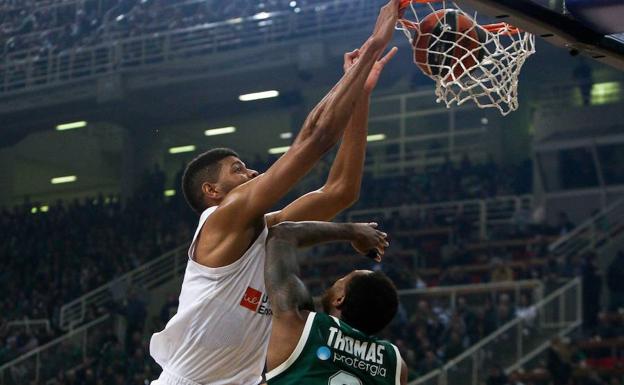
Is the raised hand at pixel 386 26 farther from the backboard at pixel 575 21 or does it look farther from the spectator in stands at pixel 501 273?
the spectator in stands at pixel 501 273

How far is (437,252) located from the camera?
17.2 m

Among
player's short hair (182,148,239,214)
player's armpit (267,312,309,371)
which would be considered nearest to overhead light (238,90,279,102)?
player's short hair (182,148,239,214)

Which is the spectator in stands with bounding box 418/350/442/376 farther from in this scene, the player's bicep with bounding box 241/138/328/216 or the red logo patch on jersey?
the player's bicep with bounding box 241/138/328/216

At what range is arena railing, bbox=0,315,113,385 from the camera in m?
16.4

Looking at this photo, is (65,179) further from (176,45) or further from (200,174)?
(200,174)

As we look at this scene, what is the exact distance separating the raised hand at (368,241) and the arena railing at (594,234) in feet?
41.1

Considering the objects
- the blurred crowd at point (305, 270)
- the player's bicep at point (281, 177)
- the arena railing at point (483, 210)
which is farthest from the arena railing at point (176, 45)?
the player's bicep at point (281, 177)

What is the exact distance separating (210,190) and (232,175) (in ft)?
0.31

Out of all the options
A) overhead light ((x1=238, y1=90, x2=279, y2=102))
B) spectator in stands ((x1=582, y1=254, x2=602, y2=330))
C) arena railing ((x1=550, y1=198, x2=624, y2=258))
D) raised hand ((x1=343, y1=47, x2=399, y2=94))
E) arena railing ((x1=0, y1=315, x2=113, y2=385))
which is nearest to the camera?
raised hand ((x1=343, y1=47, x2=399, y2=94))

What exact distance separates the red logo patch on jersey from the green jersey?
0.27 meters

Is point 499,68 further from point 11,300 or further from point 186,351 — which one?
point 11,300

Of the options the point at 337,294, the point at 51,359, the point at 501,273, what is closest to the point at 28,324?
the point at 51,359

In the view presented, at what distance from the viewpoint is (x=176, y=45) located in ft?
68.3

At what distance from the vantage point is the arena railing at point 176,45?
19.8 meters
